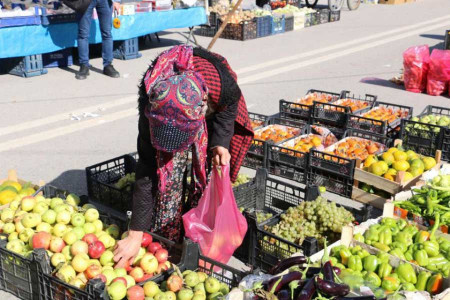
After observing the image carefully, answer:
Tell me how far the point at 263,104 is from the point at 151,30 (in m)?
3.70

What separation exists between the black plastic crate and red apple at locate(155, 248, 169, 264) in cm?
1069

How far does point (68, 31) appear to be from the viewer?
10.1 meters

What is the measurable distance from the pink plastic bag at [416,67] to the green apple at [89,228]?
21.2 feet

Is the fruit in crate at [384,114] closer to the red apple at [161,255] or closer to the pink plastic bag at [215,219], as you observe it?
the pink plastic bag at [215,219]

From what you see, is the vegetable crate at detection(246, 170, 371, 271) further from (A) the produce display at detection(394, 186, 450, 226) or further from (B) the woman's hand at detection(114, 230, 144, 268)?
(B) the woman's hand at detection(114, 230, 144, 268)

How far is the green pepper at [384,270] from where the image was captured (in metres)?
3.55

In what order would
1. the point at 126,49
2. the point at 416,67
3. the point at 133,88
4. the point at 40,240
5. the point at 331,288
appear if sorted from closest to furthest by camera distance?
the point at 331,288, the point at 40,240, the point at 416,67, the point at 133,88, the point at 126,49

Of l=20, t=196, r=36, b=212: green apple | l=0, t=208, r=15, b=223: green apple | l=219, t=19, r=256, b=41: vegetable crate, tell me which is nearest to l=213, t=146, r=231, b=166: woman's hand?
l=20, t=196, r=36, b=212: green apple

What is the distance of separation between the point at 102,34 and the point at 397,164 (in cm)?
617

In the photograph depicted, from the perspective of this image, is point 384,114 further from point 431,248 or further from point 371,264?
point 371,264

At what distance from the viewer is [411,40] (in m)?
14.2

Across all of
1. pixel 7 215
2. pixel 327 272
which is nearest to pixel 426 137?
pixel 327 272

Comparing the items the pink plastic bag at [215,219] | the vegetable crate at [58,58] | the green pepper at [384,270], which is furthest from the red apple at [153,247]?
the vegetable crate at [58,58]

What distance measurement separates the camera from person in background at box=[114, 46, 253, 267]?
309 centimetres
